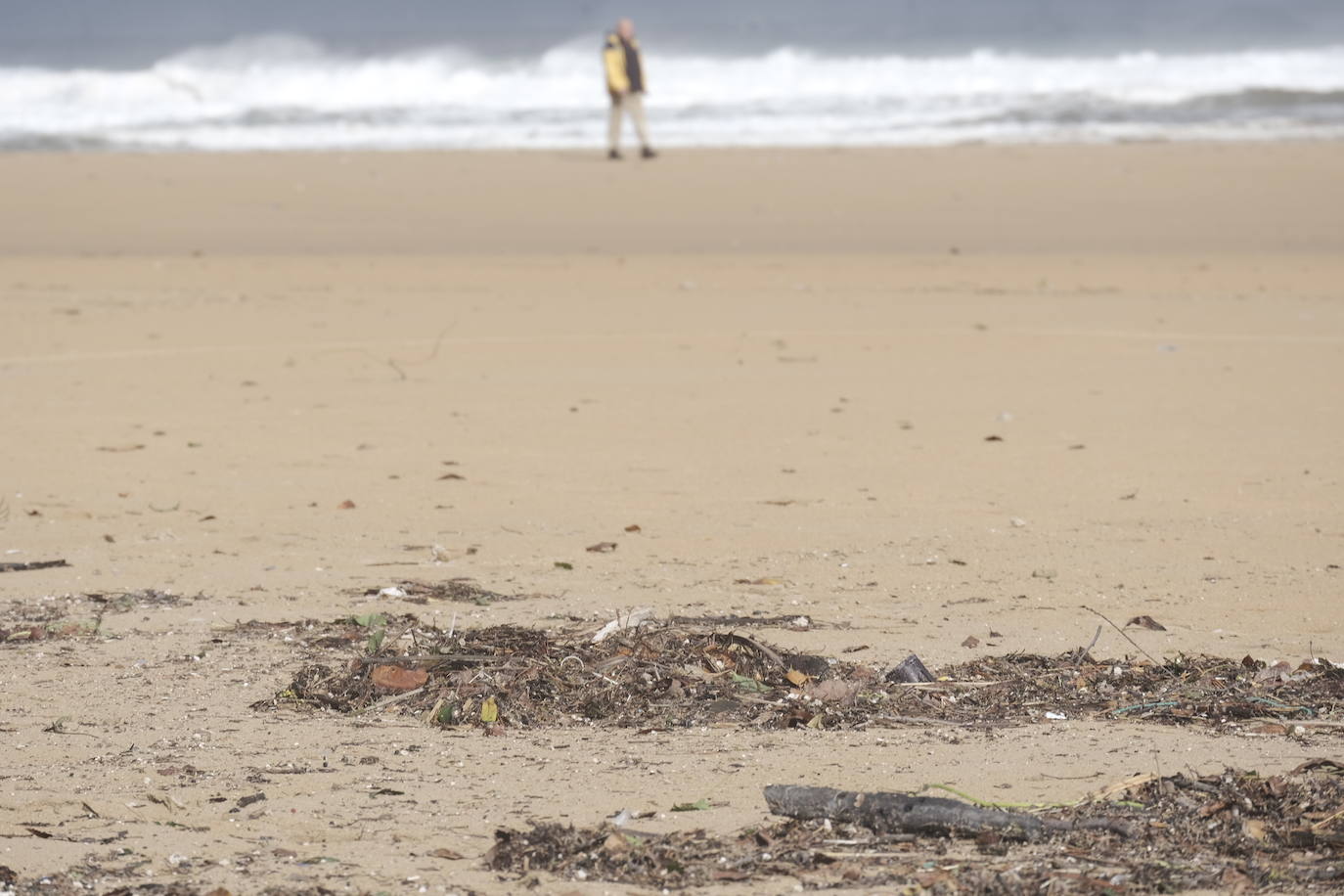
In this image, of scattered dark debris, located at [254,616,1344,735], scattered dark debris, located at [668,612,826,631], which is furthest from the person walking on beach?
scattered dark debris, located at [254,616,1344,735]

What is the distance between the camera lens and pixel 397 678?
12.8 ft

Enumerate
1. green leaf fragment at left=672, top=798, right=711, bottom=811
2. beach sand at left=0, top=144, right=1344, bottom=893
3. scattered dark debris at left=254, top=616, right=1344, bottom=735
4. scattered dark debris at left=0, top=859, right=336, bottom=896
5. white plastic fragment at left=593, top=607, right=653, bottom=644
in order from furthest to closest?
white plastic fragment at left=593, top=607, right=653, bottom=644 < scattered dark debris at left=254, top=616, right=1344, bottom=735 < beach sand at left=0, top=144, right=1344, bottom=893 < green leaf fragment at left=672, top=798, right=711, bottom=811 < scattered dark debris at left=0, top=859, right=336, bottom=896

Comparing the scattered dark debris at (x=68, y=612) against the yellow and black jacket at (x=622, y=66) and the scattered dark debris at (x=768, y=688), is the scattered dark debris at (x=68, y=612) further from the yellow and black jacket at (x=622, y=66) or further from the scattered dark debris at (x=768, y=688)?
the yellow and black jacket at (x=622, y=66)

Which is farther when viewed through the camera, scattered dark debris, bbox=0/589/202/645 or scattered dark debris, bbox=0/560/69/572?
scattered dark debris, bbox=0/560/69/572

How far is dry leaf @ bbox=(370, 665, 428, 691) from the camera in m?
3.89

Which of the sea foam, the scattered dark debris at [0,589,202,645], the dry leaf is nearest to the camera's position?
the dry leaf

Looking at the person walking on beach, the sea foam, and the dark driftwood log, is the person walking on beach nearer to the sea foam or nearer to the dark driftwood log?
the sea foam

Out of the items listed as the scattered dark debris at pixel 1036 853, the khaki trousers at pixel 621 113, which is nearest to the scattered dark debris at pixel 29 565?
the scattered dark debris at pixel 1036 853

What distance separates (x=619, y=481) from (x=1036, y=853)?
3.62 metres

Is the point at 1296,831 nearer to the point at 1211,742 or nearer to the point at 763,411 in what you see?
the point at 1211,742

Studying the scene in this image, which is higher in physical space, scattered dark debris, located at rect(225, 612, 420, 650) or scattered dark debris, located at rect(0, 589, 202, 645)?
scattered dark debris, located at rect(0, 589, 202, 645)

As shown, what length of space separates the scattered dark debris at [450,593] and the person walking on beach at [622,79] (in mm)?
14952

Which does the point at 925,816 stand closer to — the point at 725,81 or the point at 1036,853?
the point at 1036,853

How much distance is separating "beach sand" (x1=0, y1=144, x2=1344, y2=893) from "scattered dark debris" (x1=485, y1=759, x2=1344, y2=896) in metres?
0.09
